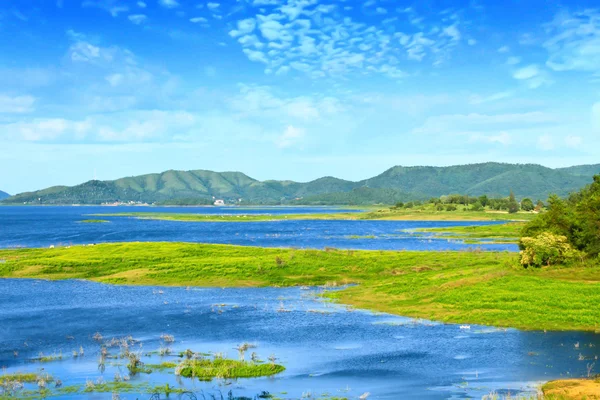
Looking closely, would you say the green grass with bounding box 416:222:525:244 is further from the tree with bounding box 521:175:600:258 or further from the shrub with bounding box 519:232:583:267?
the shrub with bounding box 519:232:583:267

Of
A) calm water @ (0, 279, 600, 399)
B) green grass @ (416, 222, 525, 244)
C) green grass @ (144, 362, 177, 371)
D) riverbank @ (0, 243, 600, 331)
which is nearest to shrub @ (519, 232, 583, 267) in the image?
riverbank @ (0, 243, 600, 331)

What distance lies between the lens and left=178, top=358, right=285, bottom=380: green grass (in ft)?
132

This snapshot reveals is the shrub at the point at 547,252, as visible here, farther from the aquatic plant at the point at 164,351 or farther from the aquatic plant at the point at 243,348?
the aquatic plant at the point at 164,351

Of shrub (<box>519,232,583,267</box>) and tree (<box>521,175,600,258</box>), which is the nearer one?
shrub (<box>519,232,583,267</box>)

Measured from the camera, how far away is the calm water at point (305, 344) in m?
38.3

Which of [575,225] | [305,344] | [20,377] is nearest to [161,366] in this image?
[20,377]

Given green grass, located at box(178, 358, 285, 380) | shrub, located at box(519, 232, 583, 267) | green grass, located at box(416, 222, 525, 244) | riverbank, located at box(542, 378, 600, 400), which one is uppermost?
shrub, located at box(519, 232, 583, 267)

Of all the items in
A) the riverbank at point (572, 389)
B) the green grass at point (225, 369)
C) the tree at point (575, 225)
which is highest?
the tree at point (575, 225)

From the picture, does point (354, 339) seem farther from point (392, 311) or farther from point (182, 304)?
point (182, 304)

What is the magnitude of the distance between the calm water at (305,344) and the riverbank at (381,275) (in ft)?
17.0

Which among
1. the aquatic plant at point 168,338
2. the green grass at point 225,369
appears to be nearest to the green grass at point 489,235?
the aquatic plant at point 168,338

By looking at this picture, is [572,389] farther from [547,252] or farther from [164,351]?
[547,252]

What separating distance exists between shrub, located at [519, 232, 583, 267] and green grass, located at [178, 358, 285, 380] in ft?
142

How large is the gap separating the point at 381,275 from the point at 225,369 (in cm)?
5113
